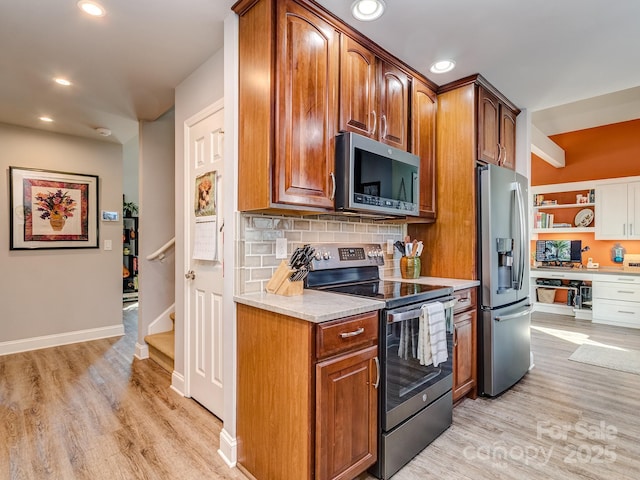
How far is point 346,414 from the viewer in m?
1.57

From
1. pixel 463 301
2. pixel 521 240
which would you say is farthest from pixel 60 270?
pixel 521 240

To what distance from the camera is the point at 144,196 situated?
359 centimetres

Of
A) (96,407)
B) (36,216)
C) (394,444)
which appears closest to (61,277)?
(36,216)

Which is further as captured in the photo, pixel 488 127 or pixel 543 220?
pixel 543 220

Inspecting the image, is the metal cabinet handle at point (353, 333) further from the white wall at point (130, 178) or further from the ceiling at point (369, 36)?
the white wall at point (130, 178)

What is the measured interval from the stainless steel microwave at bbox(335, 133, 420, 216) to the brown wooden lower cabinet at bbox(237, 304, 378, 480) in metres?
0.72

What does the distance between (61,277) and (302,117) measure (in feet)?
12.6

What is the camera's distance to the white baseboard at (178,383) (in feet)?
8.86

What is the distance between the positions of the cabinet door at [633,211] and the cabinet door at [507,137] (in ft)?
10.1

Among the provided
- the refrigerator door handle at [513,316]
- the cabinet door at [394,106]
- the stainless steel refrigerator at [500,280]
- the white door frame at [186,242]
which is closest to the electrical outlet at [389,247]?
the stainless steel refrigerator at [500,280]

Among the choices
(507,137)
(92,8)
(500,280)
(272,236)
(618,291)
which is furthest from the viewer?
(618,291)

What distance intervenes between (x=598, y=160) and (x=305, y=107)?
18.7 ft

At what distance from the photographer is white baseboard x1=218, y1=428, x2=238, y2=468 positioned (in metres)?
1.87

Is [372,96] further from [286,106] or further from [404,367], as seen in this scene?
[404,367]
